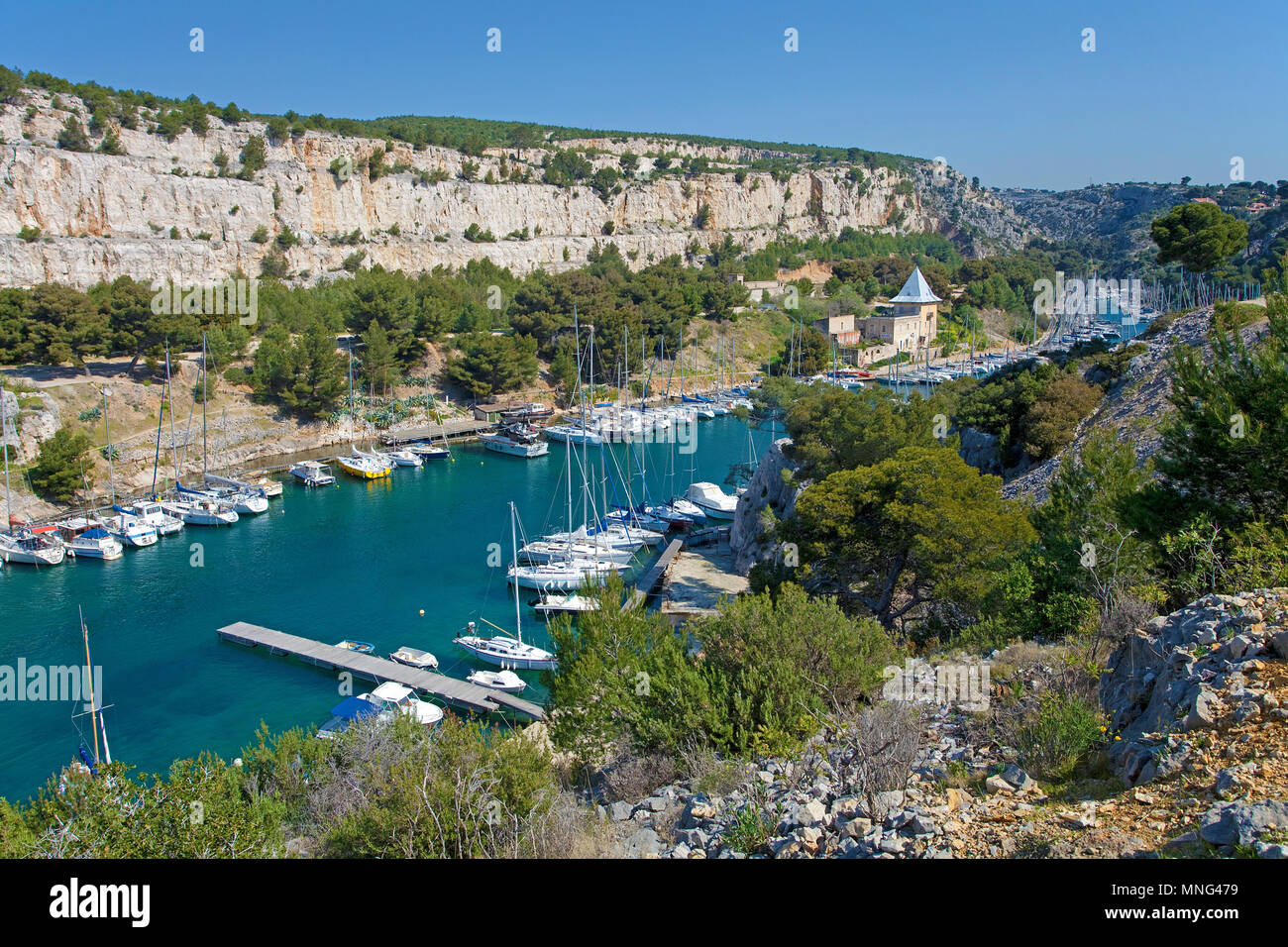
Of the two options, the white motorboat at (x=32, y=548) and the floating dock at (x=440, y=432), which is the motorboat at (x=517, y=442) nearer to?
the floating dock at (x=440, y=432)

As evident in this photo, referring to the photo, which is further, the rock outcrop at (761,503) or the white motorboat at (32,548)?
the white motorboat at (32,548)

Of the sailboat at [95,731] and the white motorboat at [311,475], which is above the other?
the white motorboat at [311,475]

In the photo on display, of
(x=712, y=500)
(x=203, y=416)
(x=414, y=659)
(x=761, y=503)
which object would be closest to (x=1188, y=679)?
(x=414, y=659)

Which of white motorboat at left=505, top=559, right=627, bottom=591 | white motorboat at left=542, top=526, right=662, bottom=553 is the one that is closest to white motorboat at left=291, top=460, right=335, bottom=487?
white motorboat at left=542, top=526, right=662, bottom=553

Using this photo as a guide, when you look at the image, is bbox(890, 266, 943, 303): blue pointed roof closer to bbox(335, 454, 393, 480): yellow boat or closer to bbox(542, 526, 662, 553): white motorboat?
bbox(335, 454, 393, 480): yellow boat

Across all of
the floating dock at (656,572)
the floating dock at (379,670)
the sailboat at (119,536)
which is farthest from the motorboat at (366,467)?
the floating dock at (656,572)
